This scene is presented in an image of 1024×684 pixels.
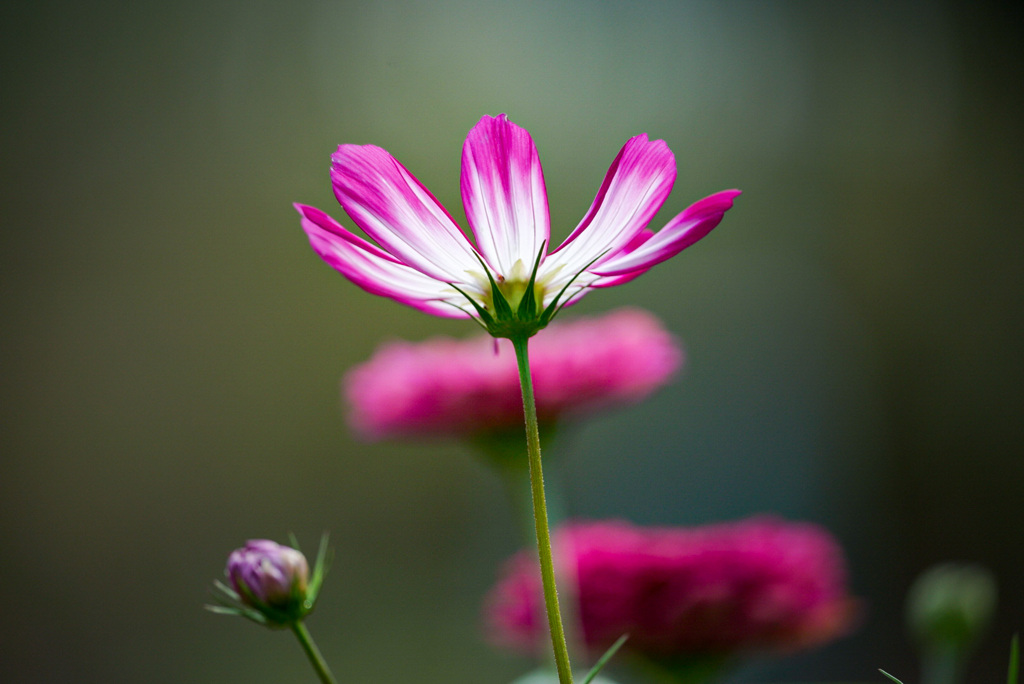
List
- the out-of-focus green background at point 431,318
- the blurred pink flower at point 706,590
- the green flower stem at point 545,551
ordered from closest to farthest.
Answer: the green flower stem at point 545,551 → the blurred pink flower at point 706,590 → the out-of-focus green background at point 431,318

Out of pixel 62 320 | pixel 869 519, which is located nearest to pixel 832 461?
pixel 869 519

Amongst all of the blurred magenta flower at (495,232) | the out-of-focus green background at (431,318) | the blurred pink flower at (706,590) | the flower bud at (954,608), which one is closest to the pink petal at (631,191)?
the blurred magenta flower at (495,232)

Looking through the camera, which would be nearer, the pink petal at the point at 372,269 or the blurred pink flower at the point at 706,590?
the pink petal at the point at 372,269

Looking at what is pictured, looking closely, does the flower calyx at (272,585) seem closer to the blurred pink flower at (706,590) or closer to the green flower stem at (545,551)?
the green flower stem at (545,551)

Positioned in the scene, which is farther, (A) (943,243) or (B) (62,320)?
(A) (943,243)

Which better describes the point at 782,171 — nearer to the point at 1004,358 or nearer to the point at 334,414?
the point at 1004,358

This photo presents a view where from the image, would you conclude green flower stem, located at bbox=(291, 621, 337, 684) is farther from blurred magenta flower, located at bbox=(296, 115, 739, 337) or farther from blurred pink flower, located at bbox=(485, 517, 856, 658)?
blurred pink flower, located at bbox=(485, 517, 856, 658)

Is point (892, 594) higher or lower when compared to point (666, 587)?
lower
